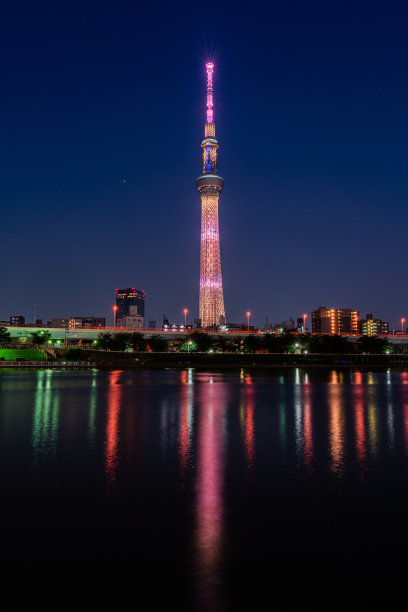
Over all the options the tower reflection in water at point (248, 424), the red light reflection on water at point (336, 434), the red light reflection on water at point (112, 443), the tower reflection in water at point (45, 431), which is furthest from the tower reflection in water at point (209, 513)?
the tower reflection in water at point (45, 431)

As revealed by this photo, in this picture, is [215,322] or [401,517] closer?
[401,517]

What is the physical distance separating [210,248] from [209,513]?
569 feet

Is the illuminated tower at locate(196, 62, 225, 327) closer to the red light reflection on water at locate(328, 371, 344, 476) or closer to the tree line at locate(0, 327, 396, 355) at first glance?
the tree line at locate(0, 327, 396, 355)

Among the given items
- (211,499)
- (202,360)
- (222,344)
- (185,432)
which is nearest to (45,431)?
(185,432)

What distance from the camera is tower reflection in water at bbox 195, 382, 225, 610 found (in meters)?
6.53

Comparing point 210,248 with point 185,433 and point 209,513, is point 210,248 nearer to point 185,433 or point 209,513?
point 185,433

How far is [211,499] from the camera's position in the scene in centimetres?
1047

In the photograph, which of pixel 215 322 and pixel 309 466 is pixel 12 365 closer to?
pixel 309 466

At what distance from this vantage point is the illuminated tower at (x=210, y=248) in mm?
180375

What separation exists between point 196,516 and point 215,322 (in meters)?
171

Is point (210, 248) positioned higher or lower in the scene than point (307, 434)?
higher

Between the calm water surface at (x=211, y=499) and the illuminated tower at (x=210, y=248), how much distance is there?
158 m

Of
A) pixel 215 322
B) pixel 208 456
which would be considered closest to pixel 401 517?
pixel 208 456

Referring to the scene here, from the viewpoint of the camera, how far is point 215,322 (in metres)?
180
